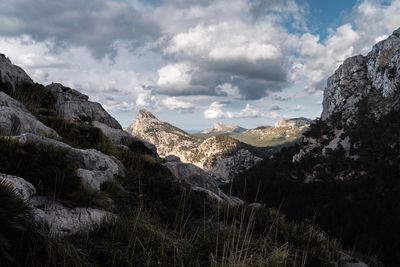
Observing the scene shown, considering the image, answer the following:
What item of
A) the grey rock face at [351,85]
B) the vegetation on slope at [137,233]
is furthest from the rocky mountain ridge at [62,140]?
the grey rock face at [351,85]

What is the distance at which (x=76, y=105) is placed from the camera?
23.1 m

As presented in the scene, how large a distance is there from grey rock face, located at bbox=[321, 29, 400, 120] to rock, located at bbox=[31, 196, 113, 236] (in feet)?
556

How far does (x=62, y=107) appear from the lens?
21.8 meters

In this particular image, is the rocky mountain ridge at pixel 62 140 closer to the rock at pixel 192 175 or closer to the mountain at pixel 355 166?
the rock at pixel 192 175

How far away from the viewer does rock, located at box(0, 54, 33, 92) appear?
63.0 feet

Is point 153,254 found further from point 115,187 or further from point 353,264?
point 353,264

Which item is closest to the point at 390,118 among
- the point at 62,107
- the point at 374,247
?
the point at 374,247

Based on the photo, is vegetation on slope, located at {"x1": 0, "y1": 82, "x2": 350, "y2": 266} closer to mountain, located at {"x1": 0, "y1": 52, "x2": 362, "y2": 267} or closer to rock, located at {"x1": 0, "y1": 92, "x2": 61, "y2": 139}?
mountain, located at {"x1": 0, "y1": 52, "x2": 362, "y2": 267}

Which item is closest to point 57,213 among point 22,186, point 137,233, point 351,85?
point 22,186

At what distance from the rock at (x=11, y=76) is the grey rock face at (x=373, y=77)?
161m

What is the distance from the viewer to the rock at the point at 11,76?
63.0 feet

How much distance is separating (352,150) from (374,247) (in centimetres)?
7615

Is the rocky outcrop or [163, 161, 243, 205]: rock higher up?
[163, 161, 243, 205]: rock

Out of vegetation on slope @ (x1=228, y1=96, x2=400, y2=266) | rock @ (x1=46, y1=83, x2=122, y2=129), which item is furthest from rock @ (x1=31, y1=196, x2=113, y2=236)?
vegetation on slope @ (x1=228, y1=96, x2=400, y2=266)
